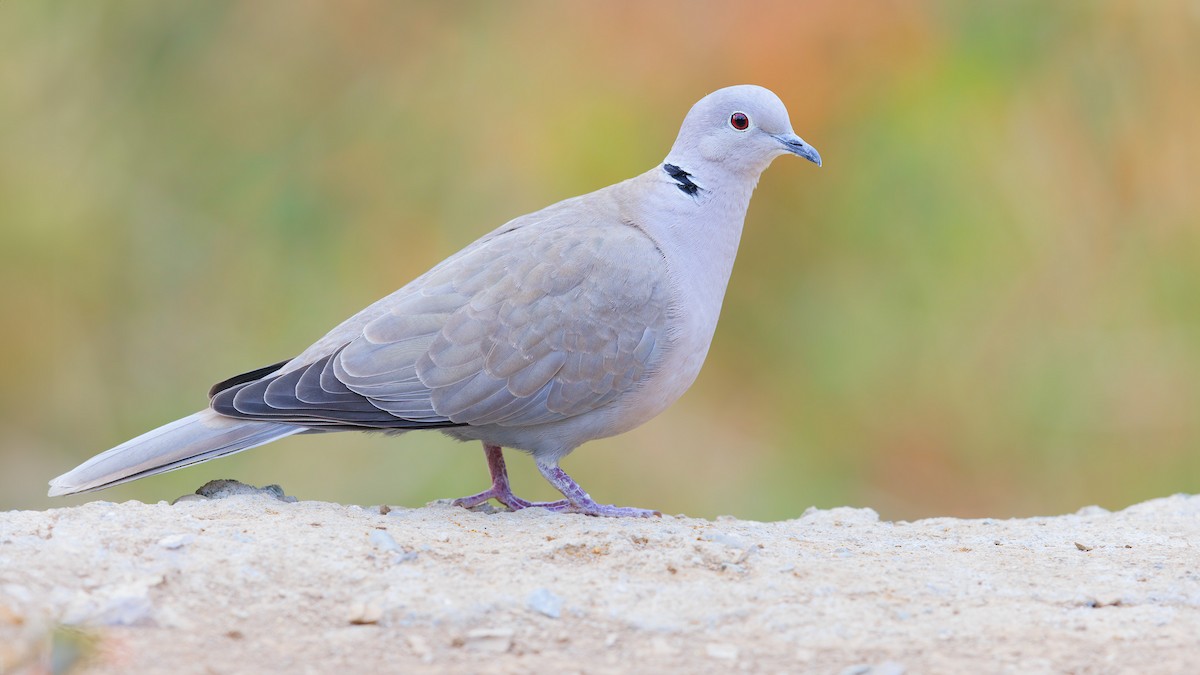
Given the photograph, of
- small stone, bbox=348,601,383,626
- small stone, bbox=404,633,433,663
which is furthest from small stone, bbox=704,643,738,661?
small stone, bbox=348,601,383,626

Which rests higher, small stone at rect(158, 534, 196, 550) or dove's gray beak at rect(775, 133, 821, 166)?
dove's gray beak at rect(775, 133, 821, 166)

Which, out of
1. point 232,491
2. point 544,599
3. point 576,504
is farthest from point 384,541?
point 576,504

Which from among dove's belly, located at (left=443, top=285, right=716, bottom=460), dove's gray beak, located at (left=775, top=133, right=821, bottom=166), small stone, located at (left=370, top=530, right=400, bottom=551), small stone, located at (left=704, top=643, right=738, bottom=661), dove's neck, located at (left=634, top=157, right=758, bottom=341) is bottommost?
small stone, located at (left=704, top=643, right=738, bottom=661)

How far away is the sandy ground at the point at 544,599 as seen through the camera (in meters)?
3.09

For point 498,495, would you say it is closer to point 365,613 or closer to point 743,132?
point 743,132

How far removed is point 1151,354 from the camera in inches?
331

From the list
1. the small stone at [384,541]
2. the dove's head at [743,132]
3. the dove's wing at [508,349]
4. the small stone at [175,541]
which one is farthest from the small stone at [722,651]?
the dove's head at [743,132]

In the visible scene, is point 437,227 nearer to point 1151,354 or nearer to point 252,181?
point 252,181

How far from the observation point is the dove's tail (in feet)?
14.5

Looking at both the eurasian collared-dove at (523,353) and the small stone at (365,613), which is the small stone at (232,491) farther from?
the small stone at (365,613)

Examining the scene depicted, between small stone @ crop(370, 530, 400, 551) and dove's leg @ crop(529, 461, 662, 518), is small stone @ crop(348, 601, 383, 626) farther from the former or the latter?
dove's leg @ crop(529, 461, 662, 518)

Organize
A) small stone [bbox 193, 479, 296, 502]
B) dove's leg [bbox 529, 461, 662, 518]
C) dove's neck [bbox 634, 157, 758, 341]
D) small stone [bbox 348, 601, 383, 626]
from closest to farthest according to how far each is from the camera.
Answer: small stone [bbox 348, 601, 383, 626] < small stone [bbox 193, 479, 296, 502] < dove's leg [bbox 529, 461, 662, 518] < dove's neck [bbox 634, 157, 758, 341]

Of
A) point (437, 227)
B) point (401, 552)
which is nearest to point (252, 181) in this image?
point (437, 227)

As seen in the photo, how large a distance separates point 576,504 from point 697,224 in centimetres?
120
